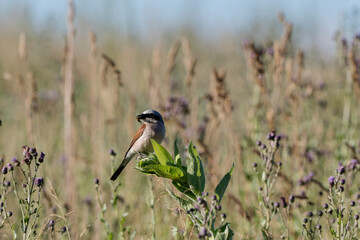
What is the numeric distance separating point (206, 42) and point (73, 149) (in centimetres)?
1250

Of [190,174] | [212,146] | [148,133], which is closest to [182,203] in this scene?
[190,174]

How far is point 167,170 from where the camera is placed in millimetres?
1862

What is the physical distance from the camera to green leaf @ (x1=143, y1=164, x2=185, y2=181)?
1839 millimetres

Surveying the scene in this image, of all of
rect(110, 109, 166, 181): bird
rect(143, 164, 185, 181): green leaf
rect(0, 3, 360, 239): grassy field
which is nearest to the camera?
rect(143, 164, 185, 181): green leaf

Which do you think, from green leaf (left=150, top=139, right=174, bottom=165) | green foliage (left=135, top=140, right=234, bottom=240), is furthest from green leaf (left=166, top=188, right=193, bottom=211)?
green leaf (left=150, top=139, right=174, bottom=165)

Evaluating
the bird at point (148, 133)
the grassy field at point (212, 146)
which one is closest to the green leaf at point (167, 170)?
the grassy field at point (212, 146)

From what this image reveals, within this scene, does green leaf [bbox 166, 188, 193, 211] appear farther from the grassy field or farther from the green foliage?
the grassy field

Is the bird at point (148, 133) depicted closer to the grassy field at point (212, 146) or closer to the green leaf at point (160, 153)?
the grassy field at point (212, 146)

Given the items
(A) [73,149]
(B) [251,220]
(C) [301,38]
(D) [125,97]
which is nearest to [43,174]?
(A) [73,149]

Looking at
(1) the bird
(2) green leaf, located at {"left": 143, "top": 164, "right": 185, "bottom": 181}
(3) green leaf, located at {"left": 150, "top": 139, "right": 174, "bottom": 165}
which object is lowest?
(2) green leaf, located at {"left": 143, "top": 164, "right": 185, "bottom": 181}

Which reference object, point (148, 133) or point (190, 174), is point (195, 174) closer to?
point (190, 174)

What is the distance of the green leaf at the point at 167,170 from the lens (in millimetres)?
1839

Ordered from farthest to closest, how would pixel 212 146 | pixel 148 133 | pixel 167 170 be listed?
1. pixel 212 146
2. pixel 148 133
3. pixel 167 170

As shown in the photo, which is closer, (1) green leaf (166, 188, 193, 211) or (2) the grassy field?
(1) green leaf (166, 188, 193, 211)
